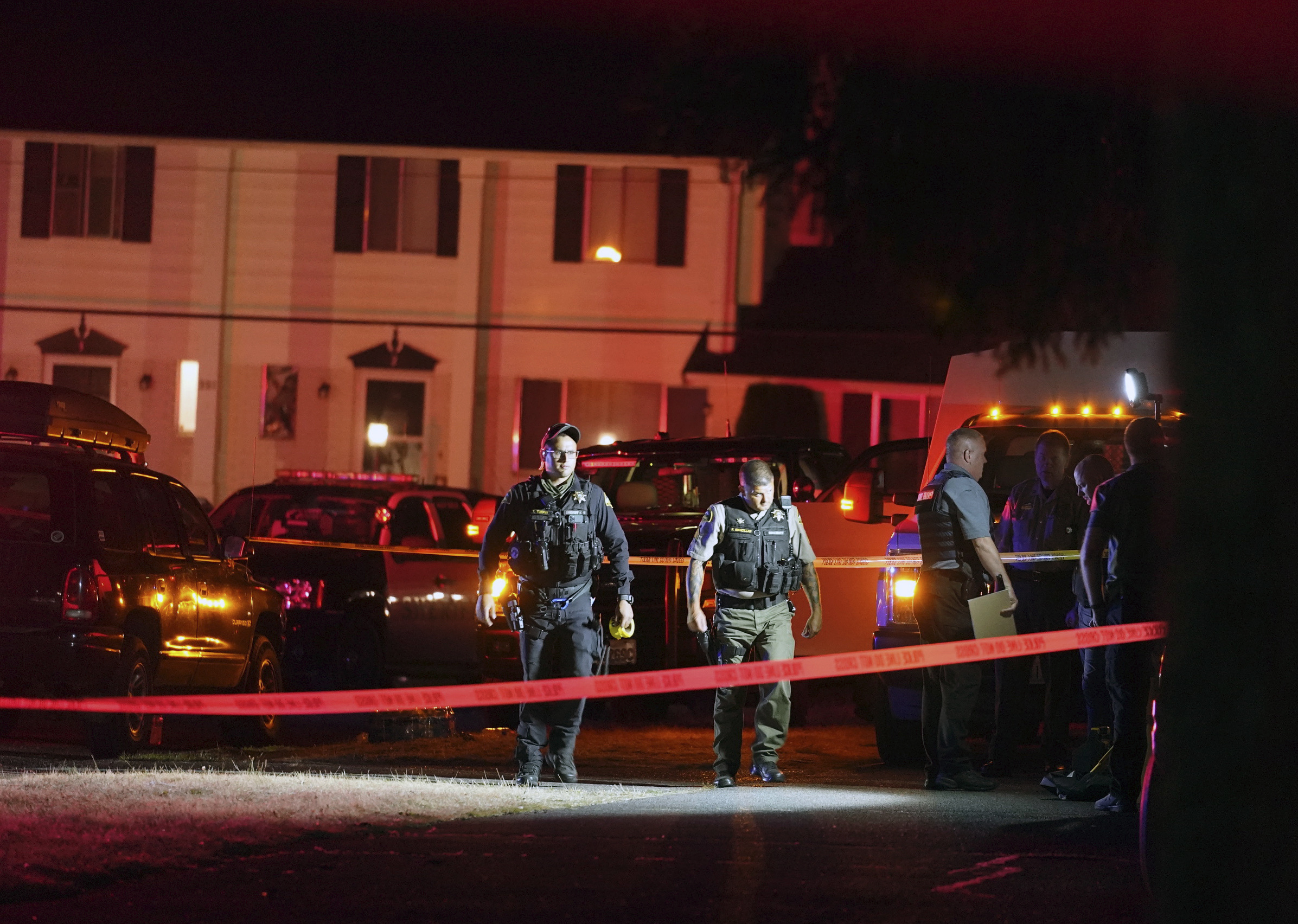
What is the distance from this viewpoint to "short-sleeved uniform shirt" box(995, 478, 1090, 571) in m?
10.4

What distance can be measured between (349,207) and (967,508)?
2158cm

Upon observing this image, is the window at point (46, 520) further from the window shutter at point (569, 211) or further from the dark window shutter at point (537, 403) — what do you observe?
the window shutter at point (569, 211)

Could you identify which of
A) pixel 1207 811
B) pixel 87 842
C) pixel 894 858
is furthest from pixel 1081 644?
pixel 1207 811

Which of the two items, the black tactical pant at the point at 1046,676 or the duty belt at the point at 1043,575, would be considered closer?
the black tactical pant at the point at 1046,676

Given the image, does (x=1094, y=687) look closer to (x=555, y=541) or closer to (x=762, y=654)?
(x=762, y=654)

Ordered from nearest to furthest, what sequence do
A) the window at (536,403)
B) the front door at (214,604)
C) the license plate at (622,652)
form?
the front door at (214,604)
the license plate at (622,652)
the window at (536,403)

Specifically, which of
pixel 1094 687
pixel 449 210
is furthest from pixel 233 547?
pixel 449 210

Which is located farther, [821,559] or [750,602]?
[821,559]

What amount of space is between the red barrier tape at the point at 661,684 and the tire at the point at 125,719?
1.16ft

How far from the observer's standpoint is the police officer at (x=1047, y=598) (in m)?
10.2

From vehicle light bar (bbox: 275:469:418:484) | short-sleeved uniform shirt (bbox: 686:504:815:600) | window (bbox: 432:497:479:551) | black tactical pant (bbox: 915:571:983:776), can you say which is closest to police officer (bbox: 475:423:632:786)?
short-sleeved uniform shirt (bbox: 686:504:815:600)

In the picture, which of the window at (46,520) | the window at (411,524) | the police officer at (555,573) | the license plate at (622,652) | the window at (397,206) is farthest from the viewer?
the window at (397,206)

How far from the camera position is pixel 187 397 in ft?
97.3

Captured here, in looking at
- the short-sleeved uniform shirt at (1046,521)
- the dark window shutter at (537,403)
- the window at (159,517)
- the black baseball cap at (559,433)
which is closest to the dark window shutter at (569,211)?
the dark window shutter at (537,403)
